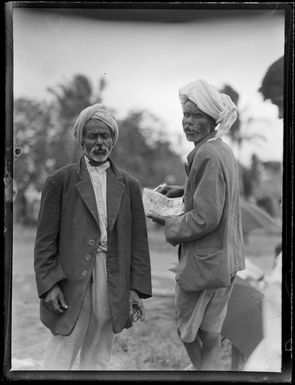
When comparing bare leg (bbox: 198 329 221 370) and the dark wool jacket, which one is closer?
the dark wool jacket

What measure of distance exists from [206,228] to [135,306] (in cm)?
61

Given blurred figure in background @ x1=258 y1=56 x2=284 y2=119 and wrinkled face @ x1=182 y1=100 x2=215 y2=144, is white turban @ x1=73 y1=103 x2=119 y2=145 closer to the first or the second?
wrinkled face @ x1=182 y1=100 x2=215 y2=144

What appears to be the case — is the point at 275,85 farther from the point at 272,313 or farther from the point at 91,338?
the point at 91,338

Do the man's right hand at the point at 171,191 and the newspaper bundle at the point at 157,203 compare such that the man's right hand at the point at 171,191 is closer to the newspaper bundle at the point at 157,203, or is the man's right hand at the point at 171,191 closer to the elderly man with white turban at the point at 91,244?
the newspaper bundle at the point at 157,203

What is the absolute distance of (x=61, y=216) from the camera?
4.30m

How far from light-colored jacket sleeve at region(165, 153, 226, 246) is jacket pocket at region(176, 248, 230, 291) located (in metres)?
0.11

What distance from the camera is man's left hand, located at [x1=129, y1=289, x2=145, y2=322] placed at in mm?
4352

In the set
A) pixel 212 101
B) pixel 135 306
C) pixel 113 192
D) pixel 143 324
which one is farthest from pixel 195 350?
pixel 212 101

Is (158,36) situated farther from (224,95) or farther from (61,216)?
(61,216)

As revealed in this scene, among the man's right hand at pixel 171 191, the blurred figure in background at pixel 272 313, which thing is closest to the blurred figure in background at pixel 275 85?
the blurred figure in background at pixel 272 313

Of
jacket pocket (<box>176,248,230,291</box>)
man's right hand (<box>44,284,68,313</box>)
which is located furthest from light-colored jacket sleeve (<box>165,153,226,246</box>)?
man's right hand (<box>44,284,68,313</box>)

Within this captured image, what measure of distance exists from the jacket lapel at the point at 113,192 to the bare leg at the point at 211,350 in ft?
2.70

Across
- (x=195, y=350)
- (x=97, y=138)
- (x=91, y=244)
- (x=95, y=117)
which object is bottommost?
(x=195, y=350)

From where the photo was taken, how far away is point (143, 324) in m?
5.14
